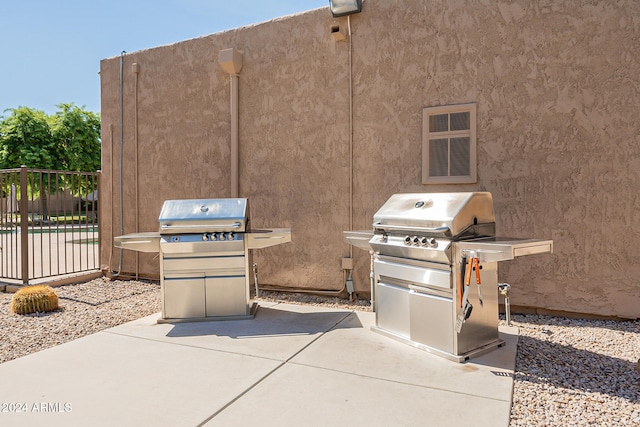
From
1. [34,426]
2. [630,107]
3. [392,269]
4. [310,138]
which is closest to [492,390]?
[392,269]

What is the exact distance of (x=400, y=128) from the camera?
5.91 m

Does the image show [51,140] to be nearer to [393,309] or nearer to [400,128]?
[400,128]

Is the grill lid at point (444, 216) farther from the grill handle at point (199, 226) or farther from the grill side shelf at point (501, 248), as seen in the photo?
the grill handle at point (199, 226)

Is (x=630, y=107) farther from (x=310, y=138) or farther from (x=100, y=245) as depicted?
(x=100, y=245)

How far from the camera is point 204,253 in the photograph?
5.05 metres

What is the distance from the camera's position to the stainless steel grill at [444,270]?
3760 millimetres

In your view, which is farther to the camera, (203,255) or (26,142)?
(26,142)

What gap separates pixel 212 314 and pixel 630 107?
18.4 feet

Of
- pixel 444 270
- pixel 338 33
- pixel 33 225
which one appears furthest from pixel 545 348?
pixel 33 225

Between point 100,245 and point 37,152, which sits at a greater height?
point 37,152

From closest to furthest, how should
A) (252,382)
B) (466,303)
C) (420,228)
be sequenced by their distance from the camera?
1. (252,382)
2. (466,303)
3. (420,228)

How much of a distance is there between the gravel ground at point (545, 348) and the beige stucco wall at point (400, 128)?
1.29ft

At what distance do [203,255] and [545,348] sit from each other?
393cm

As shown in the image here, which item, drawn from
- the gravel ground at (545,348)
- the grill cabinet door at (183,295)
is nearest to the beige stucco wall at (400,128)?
the gravel ground at (545,348)
